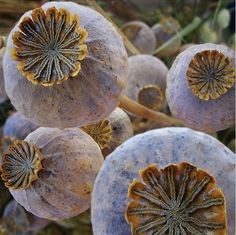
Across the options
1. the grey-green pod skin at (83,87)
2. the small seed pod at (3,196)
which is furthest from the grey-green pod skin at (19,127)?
the grey-green pod skin at (83,87)

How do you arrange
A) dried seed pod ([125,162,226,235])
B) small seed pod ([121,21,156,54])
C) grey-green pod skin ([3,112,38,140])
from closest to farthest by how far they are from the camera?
dried seed pod ([125,162,226,235]), grey-green pod skin ([3,112,38,140]), small seed pod ([121,21,156,54])

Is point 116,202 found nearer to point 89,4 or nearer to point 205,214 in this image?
point 205,214

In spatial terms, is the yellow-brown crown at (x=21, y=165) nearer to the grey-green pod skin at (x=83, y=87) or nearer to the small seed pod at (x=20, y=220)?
the grey-green pod skin at (x=83, y=87)

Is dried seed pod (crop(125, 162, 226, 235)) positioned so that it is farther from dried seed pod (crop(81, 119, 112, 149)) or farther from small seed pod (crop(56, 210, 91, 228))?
small seed pod (crop(56, 210, 91, 228))

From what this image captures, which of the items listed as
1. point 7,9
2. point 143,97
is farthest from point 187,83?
point 7,9

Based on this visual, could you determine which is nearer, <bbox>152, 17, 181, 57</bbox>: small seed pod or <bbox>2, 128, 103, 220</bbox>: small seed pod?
<bbox>2, 128, 103, 220</bbox>: small seed pod

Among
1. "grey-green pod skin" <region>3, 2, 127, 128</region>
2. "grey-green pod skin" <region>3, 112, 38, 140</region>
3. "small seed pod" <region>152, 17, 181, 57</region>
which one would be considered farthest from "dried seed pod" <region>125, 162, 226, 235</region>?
"small seed pod" <region>152, 17, 181, 57</region>

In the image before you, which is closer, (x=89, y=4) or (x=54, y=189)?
(x=54, y=189)
